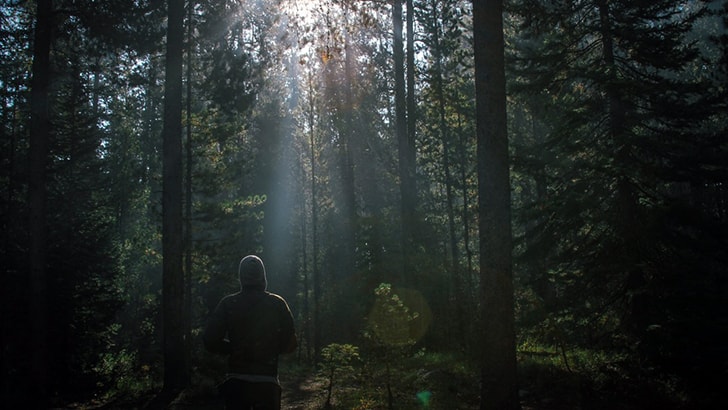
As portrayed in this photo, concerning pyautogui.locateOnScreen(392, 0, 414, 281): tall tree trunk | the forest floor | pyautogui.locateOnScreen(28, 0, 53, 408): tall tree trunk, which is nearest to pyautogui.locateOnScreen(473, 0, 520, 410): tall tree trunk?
the forest floor

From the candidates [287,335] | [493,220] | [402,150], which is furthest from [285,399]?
[402,150]

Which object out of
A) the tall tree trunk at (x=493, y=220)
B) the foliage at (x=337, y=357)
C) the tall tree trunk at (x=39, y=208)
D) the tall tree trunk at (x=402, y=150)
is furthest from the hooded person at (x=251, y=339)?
the tall tree trunk at (x=402, y=150)

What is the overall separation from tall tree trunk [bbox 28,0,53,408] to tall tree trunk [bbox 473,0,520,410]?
1119 cm

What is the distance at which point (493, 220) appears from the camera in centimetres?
703

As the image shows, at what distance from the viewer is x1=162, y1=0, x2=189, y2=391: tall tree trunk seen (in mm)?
14016

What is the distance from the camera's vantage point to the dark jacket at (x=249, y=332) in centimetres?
504

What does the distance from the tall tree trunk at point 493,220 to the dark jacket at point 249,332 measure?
9.32 feet

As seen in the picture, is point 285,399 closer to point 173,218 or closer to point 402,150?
point 173,218

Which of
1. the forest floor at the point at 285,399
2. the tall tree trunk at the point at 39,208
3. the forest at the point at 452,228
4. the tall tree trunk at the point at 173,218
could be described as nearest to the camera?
the forest at the point at 452,228

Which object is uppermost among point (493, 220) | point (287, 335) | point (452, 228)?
point (452, 228)

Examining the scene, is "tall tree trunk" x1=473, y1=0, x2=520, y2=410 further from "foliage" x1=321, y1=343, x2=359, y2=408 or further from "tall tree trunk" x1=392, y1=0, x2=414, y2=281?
"tall tree trunk" x1=392, y1=0, x2=414, y2=281

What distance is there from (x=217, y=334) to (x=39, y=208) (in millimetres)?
10947

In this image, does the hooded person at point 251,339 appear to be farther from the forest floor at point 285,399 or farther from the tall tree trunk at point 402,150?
the tall tree trunk at point 402,150

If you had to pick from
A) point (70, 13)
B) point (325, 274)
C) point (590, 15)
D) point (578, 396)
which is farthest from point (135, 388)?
point (325, 274)
